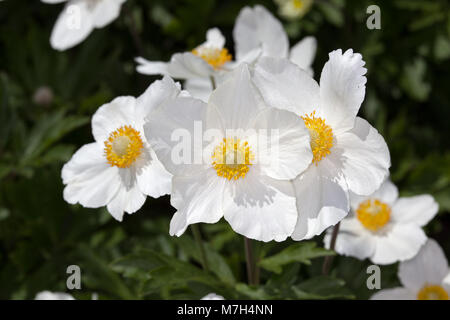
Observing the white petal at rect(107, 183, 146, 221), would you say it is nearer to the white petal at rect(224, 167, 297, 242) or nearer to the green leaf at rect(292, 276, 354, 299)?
the white petal at rect(224, 167, 297, 242)

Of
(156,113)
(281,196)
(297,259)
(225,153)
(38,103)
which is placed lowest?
(297,259)

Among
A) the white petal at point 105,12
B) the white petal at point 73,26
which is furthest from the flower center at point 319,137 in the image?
the white petal at point 73,26

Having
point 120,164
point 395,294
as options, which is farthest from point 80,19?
point 395,294

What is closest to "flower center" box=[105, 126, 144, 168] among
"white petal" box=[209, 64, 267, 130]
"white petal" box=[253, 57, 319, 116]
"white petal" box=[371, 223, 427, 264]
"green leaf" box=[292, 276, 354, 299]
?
"white petal" box=[209, 64, 267, 130]

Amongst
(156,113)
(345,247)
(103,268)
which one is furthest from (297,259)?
(103,268)

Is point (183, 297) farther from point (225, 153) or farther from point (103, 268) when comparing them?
point (225, 153)

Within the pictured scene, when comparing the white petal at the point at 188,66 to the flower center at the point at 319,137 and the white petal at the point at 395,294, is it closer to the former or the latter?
the flower center at the point at 319,137

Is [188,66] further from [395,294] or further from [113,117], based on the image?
[395,294]
